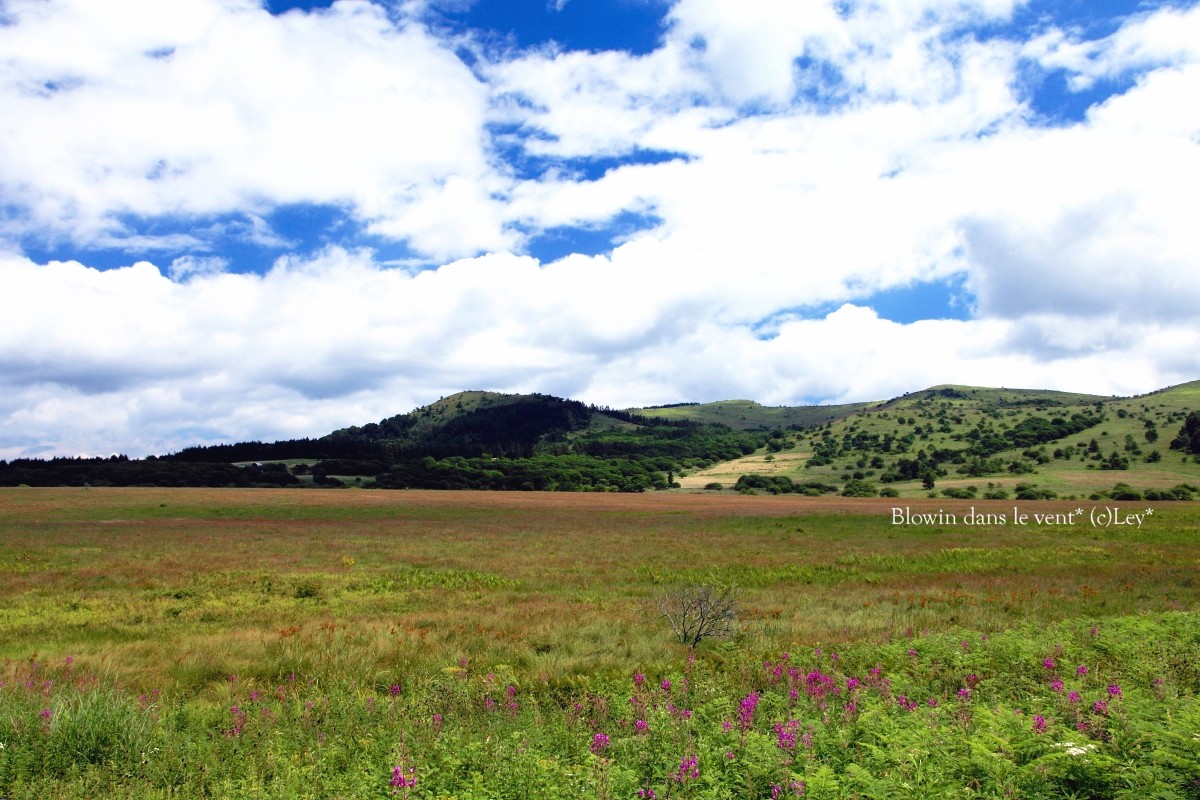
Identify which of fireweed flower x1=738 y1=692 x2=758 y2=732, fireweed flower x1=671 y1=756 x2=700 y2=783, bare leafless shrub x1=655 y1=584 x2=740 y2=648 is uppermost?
fireweed flower x1=671 y1=756 x2=700 y2=783

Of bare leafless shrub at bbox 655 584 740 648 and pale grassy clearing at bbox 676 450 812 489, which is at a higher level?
bare leafless shrub at bbox 655 584 740 648

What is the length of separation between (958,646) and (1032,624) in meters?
4.09

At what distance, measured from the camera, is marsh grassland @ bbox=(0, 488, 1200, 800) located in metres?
5.31

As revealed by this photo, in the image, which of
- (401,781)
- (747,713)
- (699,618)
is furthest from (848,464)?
(401,781)

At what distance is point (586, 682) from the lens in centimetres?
954

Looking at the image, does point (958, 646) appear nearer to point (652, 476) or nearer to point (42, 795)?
point (42, 795)

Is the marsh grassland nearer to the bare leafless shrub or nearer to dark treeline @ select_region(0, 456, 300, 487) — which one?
the bare leafless shrub

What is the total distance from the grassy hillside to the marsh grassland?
281 ft

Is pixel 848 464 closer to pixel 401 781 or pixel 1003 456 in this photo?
pixel 1003 456

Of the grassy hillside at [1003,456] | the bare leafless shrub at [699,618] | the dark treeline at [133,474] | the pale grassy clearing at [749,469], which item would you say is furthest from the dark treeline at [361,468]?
the bare leafless shrub at [699,618]

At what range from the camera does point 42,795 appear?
5.52 metres

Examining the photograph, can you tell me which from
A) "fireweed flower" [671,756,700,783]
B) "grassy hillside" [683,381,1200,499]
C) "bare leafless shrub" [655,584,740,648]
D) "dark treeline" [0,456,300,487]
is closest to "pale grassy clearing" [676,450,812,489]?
"grassy hillside" [683,381,1200,499]

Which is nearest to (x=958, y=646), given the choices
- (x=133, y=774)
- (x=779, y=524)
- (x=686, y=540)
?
(x=133, y=774)

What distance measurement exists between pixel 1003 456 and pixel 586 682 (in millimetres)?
151158
